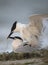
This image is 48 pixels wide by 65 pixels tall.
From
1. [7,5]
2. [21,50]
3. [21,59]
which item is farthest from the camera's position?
[7,5]

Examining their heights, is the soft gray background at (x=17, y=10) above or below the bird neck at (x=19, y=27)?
above

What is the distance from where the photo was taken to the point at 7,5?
5.69 ft

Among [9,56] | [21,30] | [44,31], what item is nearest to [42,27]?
[44,31]

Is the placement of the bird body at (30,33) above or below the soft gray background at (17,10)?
below

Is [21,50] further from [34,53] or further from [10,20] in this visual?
[10,20]

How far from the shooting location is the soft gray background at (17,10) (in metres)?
1.71

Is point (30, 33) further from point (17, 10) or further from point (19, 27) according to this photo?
point (17, 10)

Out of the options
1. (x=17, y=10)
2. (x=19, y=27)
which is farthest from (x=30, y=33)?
(x=17, y=10)

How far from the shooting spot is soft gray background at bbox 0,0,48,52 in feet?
5.61

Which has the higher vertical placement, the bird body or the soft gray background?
the soft gray background

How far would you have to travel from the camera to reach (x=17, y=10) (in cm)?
174

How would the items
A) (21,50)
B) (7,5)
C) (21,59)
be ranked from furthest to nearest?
(7,5)
(21,50)
(21,59)

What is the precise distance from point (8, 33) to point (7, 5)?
299 millimetres

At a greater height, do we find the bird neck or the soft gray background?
the soft gray background
